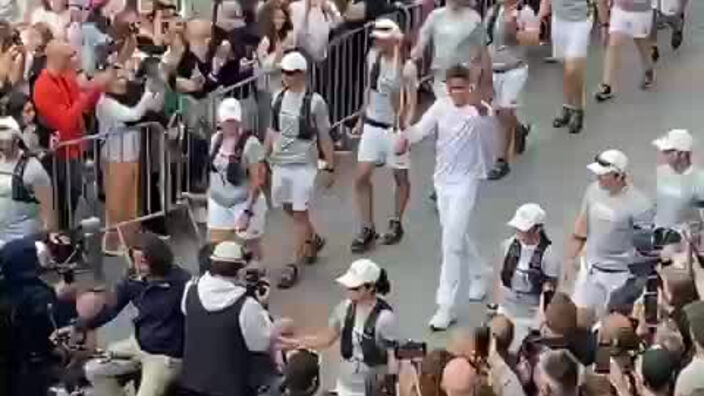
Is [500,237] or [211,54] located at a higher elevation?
[211,54]

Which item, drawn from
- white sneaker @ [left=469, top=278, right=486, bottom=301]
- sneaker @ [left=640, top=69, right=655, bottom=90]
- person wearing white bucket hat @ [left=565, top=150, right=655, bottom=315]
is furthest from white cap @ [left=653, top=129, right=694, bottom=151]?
sneaker @ [left=640, top=69, right=655, bottom=90]

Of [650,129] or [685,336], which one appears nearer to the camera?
[685,336]

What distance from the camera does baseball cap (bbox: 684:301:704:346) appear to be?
1172cm

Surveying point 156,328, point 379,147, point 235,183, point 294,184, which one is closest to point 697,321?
point 156,328

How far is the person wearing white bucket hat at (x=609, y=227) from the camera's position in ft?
46.8

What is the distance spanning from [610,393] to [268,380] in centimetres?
223

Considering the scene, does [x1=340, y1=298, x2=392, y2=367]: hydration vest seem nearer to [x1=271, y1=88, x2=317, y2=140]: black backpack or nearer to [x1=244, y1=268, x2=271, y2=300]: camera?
[x1=244, y1=268, x2=271, y2=300]: camera

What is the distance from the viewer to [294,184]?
1605 cm

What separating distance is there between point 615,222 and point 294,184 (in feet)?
9.40

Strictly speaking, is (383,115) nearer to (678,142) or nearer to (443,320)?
(443,320)

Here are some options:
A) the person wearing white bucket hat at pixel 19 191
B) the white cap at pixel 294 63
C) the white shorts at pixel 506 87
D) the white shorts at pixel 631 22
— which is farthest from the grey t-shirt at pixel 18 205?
the white shorts at pixel 631 22


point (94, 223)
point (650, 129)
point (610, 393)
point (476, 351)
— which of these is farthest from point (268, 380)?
point (650, 129)

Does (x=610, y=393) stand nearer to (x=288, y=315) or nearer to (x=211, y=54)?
(x=288, y=315)

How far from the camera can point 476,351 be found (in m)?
12.4
